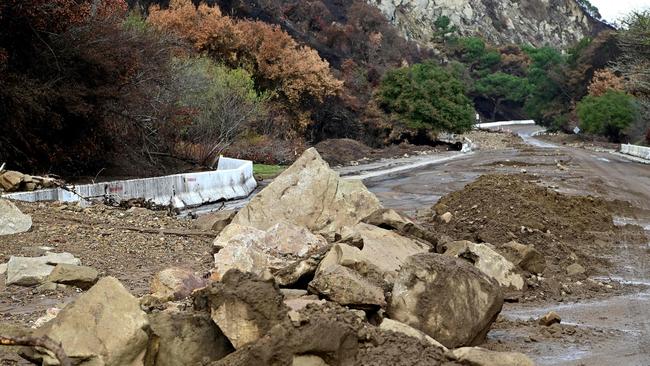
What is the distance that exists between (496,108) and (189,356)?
417 ft

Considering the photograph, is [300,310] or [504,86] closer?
[300,310]

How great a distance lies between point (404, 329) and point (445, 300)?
83cm

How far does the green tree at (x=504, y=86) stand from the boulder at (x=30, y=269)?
116 metres

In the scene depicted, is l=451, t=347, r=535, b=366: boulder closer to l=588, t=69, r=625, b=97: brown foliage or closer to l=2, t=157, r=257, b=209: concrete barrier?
l=2, t=157, r=257, b=209: concrete barrier

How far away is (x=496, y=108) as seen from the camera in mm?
129000

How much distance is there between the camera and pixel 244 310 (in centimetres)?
586

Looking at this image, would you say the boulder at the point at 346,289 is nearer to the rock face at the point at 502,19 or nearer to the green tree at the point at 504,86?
the rock face at the point at 502,19

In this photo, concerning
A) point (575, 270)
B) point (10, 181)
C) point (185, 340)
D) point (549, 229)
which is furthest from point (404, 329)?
point (10, 181)

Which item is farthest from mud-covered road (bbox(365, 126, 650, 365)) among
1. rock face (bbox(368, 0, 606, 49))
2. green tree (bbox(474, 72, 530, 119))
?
green tree (bbox(474, 72, 530, 119))

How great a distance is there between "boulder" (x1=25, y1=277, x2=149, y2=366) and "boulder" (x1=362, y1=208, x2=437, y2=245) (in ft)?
16.9

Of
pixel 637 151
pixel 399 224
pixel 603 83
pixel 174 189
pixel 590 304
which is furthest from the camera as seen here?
pixel 603 83

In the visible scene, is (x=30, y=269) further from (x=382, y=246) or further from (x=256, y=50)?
(x=256, y=50)

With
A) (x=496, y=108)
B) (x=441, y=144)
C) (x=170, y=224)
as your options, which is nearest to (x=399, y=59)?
(x=441, y=144)

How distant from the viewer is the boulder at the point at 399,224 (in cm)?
1034
